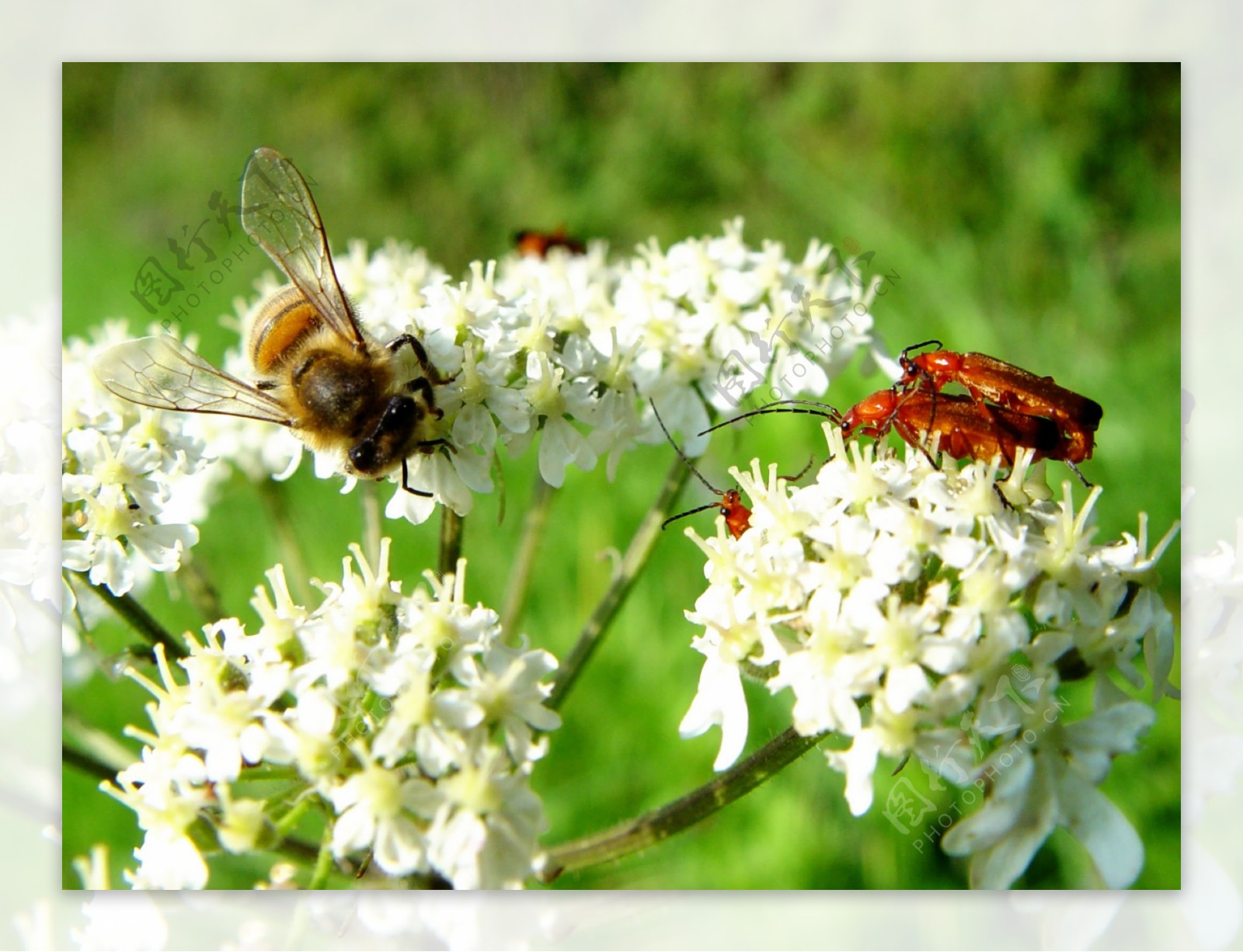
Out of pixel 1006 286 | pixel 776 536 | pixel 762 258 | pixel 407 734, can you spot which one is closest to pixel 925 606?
pixel 776 536

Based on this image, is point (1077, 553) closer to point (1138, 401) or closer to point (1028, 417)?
point (1028, 417)

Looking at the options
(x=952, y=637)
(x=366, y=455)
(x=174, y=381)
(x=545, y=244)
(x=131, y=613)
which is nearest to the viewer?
(x=952, y=637)

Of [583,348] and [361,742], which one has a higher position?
[583,348]

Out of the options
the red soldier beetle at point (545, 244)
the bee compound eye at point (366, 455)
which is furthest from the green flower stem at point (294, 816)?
the red soldier beetle at point (545, 244)

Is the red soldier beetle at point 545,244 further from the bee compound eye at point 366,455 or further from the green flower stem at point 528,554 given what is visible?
the bee compound eye at point 366,455

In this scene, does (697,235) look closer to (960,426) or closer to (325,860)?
(960,426)

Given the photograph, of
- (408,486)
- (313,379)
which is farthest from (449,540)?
(313,379)
